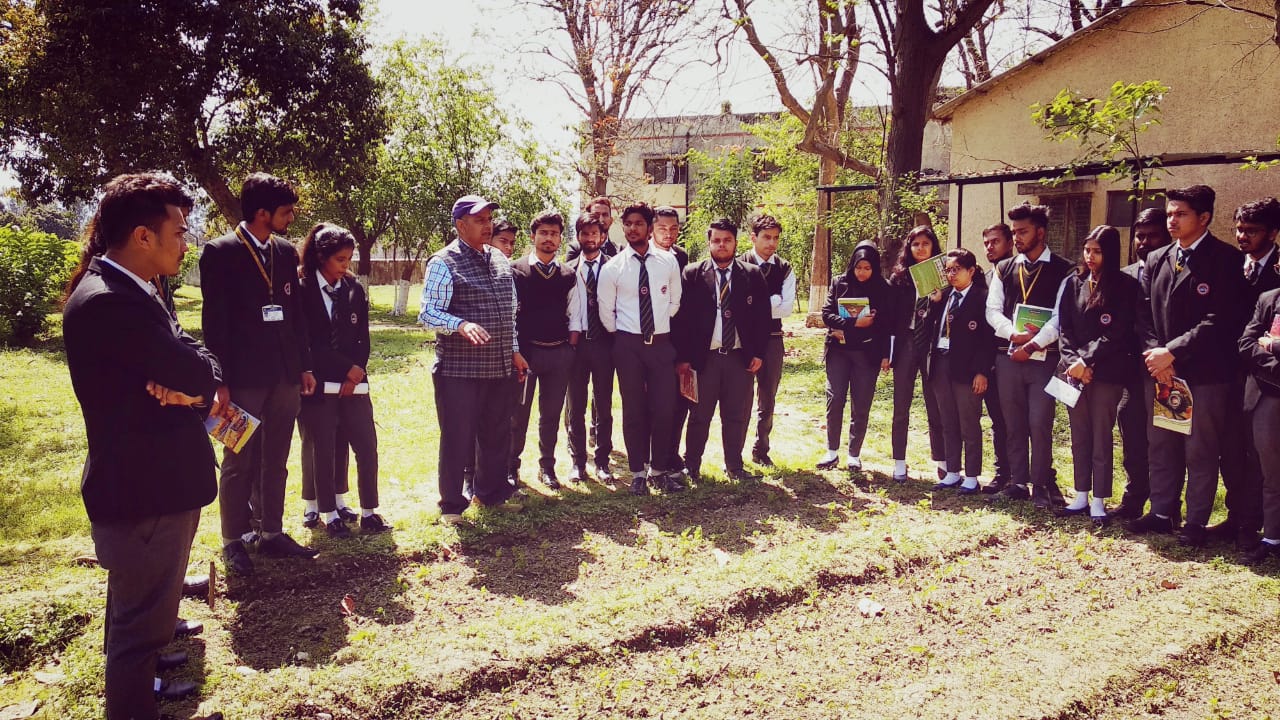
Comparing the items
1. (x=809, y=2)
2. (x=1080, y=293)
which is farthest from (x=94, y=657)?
(x=809, y=2)

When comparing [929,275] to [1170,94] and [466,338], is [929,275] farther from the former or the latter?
[1170,94]

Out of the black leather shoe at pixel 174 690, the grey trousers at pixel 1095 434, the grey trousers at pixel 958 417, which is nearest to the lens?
the black leather shoe at pixel 174 690

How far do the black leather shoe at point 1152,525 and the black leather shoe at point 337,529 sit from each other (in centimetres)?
519

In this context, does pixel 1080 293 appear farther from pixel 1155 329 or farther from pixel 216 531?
pixel 216 531

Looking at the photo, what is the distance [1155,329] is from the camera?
5105 mm

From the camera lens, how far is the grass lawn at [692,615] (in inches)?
130

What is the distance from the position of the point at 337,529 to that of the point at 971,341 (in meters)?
4.71

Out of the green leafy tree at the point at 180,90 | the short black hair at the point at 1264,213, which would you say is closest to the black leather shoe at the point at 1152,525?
the short black hair at the point at 1264,213

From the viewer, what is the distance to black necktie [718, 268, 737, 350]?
242 inches

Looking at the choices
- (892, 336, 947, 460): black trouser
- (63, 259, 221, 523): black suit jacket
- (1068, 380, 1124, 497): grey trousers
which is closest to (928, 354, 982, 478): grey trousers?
(892, 336, 947, 460): black trouser

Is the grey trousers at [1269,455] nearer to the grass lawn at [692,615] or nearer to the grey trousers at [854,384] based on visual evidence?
the grass lawn at [692,615]

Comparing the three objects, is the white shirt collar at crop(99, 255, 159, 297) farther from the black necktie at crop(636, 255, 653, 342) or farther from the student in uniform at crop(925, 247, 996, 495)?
the student in uniform at crop(925, 247, 996, 495)

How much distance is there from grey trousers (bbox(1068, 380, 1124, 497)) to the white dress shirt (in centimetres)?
294

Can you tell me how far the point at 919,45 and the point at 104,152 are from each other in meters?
15.1
